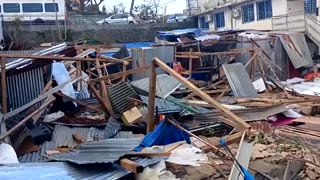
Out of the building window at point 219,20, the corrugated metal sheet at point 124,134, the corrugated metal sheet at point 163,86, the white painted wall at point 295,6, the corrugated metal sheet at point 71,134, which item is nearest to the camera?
the corrugated metal sheet at point 71,134

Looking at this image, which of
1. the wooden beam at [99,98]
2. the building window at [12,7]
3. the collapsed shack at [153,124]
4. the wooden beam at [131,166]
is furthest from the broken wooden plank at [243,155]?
the building window at [12,7]

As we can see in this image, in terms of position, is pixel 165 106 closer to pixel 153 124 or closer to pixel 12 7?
pixel 153 124

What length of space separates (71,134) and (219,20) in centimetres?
3009

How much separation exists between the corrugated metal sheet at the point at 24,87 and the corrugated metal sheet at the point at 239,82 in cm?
532

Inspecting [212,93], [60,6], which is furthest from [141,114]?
[60,6]

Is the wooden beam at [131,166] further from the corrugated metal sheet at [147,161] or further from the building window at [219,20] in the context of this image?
the building window at [219,20]

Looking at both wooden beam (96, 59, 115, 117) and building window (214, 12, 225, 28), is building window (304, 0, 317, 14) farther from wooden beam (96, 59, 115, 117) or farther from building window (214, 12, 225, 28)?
wooden beam (96, 59, 115, 117)

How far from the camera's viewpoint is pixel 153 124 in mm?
8016

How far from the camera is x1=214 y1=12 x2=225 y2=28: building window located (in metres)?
36.6

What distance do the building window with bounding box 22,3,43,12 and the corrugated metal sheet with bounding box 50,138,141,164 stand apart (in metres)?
29.4

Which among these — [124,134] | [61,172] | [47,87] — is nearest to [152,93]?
[124,134]

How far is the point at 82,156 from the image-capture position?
558cm

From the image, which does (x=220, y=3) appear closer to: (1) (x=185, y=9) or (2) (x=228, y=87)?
(1) (x=185, y=9)

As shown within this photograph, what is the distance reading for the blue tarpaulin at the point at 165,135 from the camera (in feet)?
22.9
